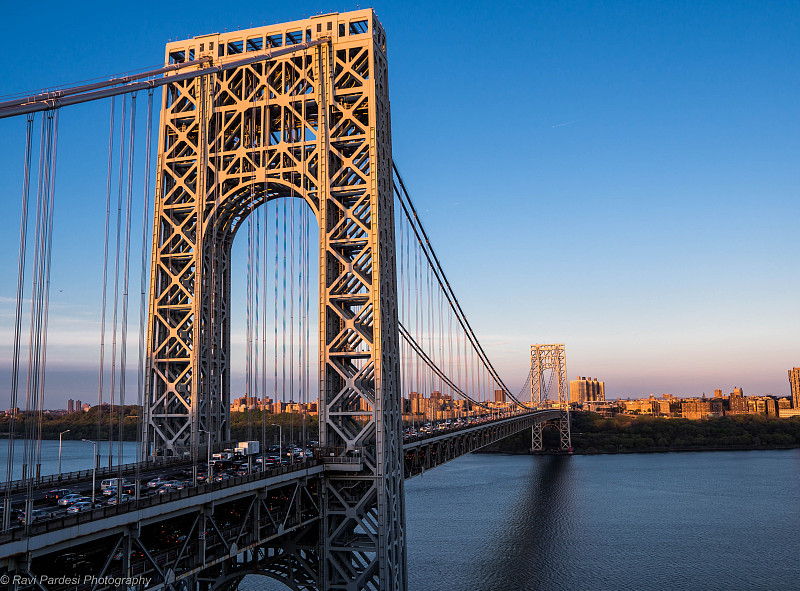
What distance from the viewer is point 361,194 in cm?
3200

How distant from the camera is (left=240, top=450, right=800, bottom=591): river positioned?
4569 centimetres

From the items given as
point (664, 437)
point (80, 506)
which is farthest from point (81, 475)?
point (664, 437)

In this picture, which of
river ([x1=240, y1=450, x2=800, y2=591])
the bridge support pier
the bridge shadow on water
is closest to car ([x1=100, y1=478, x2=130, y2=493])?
river ([x1=240, y1=450, x2=800, y2=591])

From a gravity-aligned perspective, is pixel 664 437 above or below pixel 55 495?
below

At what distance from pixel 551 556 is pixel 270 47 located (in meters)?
43.1

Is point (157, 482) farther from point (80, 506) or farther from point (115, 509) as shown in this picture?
point (115, 509)

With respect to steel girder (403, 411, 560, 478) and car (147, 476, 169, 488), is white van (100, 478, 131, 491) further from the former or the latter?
steel girder (403, 411, 560, 478)

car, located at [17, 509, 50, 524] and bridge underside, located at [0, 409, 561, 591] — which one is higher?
car, located at [17, 509, 50, 524]

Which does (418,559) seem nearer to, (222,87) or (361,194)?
(361,194)

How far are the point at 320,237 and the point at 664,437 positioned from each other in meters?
140

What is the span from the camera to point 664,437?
150m

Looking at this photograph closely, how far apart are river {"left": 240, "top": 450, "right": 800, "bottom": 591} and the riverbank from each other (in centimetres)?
4035

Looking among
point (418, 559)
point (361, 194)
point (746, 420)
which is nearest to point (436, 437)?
point (418, 559)

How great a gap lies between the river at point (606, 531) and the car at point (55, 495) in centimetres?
2352
